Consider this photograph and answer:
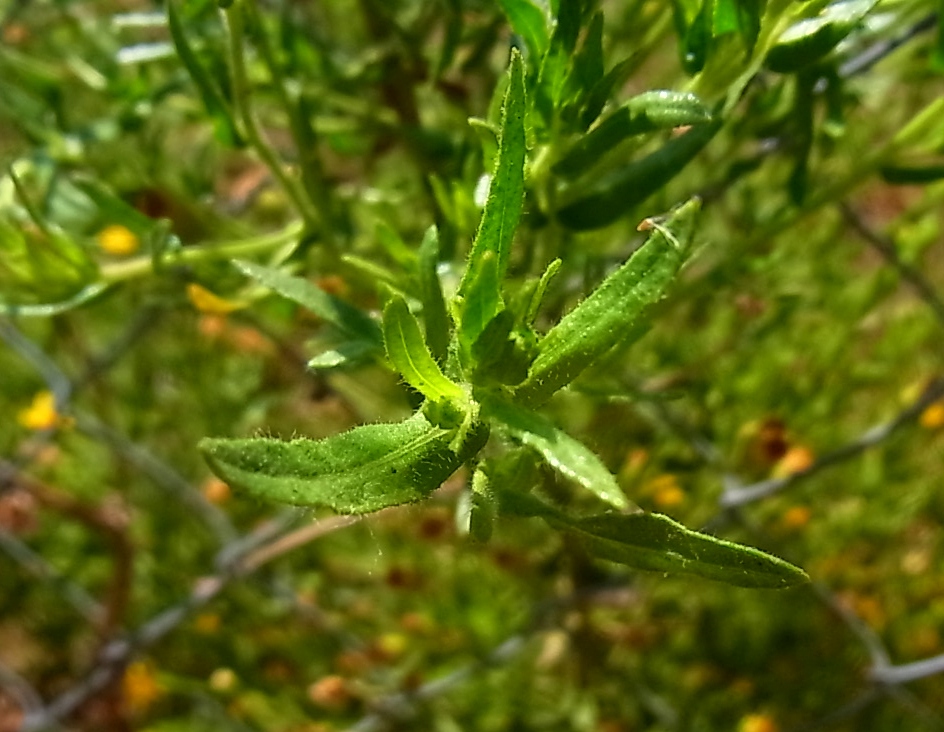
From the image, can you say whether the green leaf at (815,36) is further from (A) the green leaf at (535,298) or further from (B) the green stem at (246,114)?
(B) the green stem at (246,114)

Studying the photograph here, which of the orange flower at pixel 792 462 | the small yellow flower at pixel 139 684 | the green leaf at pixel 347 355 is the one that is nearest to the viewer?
the green leaf at pixel 347 355

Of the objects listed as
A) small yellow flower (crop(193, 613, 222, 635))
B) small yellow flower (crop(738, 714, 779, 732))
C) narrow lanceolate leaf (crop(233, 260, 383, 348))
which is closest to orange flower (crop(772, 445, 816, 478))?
small yellow flower (crop(738, 714, 779, 732))

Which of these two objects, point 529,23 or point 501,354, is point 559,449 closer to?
Answer: point 501,354

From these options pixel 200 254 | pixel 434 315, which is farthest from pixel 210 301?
pixel 434 315

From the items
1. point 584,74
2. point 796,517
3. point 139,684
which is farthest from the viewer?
point 139,684

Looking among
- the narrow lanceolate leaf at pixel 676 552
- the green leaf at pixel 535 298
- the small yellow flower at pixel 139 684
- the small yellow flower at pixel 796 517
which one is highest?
the green leaf at pixel 535 298

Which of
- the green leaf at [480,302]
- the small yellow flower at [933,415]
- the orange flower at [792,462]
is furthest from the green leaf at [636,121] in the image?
the small yellow flower at [933,415]

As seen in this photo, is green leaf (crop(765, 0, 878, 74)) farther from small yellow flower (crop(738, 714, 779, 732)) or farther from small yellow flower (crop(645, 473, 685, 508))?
small yellow flower (crop(738, 714, 779, 732))
